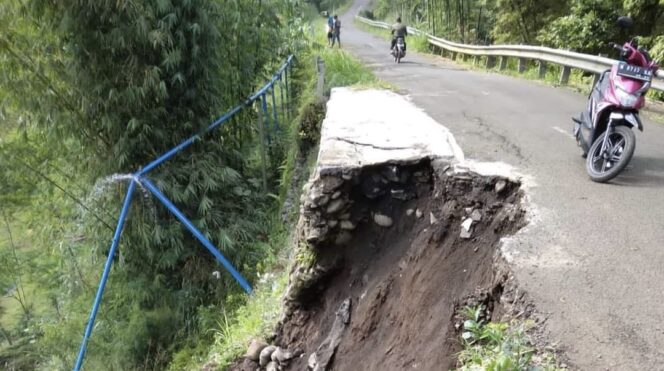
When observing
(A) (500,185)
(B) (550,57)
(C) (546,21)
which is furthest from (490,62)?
A: (A) (500,185)

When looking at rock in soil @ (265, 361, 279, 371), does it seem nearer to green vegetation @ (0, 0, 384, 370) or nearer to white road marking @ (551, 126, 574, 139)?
green vegetation @ (0, 0, 384, 370)

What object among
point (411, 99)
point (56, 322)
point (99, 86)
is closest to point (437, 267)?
point (99, 86)

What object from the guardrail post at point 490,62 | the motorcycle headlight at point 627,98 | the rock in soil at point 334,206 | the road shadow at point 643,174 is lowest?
the guardrail post at point 490,62

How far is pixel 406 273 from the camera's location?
3979 millimetres

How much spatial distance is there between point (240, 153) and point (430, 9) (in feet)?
71.9

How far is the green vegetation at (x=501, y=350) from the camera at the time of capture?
232 cm

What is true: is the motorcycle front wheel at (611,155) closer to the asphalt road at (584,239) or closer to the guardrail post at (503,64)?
the asphalt road at (584,239)

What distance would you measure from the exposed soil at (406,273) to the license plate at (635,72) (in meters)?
1.51

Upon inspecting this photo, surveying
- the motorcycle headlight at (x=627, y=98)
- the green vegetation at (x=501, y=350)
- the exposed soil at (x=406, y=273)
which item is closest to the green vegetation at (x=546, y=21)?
the motorcycle headlight at (x=627, y=98)

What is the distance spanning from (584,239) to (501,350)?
1465 mm

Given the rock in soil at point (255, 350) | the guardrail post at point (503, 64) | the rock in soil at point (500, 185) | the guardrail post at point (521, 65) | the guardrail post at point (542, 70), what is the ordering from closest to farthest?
the rock in soil at point (500, 185), the rock in soil at point (255, 350), the guardrail post at point (542, 70), the guardrail post at point (521, 65), the guardrail post at point (503, 64)

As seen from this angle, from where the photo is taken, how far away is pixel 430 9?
2589cm

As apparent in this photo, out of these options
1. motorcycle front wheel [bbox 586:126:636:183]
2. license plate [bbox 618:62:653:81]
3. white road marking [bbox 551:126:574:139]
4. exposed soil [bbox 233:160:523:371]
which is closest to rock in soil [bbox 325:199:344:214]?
exposed soil [bbox 233:160:523:371]

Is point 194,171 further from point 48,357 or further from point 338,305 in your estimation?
point 48,357
